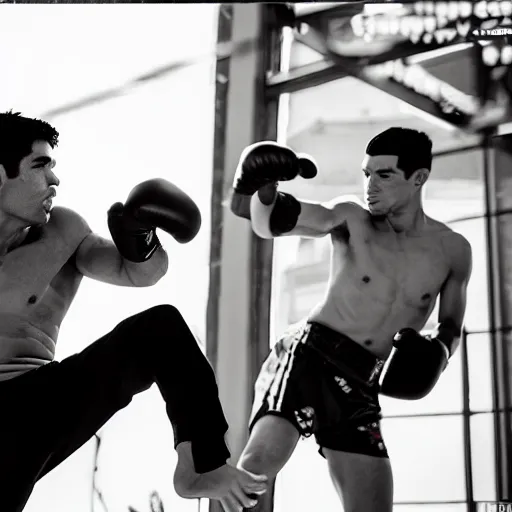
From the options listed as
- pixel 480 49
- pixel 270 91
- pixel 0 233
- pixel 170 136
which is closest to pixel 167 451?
pixel 0 233

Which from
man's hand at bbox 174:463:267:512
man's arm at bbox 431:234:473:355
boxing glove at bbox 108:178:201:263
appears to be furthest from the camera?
man's arm at bbox 431:234:473:355

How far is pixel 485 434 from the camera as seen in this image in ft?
5.23

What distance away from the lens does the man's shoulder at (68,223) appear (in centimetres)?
170

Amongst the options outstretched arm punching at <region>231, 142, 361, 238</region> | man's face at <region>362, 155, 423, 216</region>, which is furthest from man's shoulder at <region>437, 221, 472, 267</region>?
outstretched arm punching at <region>231, 142, 361, 238</region>

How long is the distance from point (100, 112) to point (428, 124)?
2.71ft

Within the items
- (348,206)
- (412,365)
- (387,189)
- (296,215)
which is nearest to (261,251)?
(296,215)

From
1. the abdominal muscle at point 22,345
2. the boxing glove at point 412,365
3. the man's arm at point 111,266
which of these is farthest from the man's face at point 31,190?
the boxing glove at point 412,365

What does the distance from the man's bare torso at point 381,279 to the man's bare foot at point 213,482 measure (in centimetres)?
44

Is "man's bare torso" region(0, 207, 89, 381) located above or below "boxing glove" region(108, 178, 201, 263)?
below

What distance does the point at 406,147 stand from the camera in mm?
1709

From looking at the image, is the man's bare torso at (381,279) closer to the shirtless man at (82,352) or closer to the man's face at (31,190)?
the shirtless man at (82,352)

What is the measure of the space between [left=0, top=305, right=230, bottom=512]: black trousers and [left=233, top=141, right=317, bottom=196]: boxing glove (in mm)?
377

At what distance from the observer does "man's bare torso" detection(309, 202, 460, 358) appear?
5.39 feet

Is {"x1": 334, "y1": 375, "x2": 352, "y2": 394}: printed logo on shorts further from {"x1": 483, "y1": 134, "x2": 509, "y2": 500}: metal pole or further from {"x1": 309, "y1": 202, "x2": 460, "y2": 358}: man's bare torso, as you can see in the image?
{"x1": 483, "y1": 134, "x2": 509, "y2": 500}: metal pole
